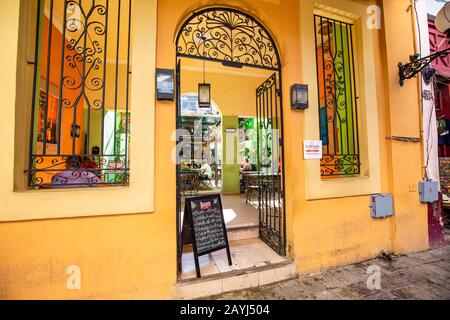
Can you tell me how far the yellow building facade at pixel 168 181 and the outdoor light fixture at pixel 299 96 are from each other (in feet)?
0.35

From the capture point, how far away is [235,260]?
9.91ft

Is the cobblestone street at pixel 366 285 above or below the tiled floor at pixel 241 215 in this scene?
below

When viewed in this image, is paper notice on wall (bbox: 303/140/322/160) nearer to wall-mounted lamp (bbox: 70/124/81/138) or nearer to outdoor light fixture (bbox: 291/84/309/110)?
outdoor light fixture (bbox: 291/84/309/110)

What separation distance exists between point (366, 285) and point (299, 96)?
2.61m

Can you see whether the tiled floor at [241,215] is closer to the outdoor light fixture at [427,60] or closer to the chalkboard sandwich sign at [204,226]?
the chalkboard sandwich sign at [204,226]

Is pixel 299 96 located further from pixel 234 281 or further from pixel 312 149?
pixel 234 281

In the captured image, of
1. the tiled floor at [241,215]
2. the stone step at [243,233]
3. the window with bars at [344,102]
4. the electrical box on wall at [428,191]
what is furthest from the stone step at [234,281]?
the electrical box on wall at [428,191]

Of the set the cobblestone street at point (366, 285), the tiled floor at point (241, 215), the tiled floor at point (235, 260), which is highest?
the tiled floor at point (241, 215)

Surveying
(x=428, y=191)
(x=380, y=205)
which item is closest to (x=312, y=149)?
(x=380, y=205)

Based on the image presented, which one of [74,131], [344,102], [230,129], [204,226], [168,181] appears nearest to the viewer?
[74,131]

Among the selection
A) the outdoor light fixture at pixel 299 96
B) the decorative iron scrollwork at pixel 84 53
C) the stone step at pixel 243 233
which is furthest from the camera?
the stone step at pixel 243 233

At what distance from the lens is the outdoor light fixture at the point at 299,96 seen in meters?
2.93

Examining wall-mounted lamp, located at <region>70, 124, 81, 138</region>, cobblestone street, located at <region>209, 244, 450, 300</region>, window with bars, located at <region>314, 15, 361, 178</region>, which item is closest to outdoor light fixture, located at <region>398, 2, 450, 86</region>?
window with bars, located at <region>314, 15, 361, 178</region>
